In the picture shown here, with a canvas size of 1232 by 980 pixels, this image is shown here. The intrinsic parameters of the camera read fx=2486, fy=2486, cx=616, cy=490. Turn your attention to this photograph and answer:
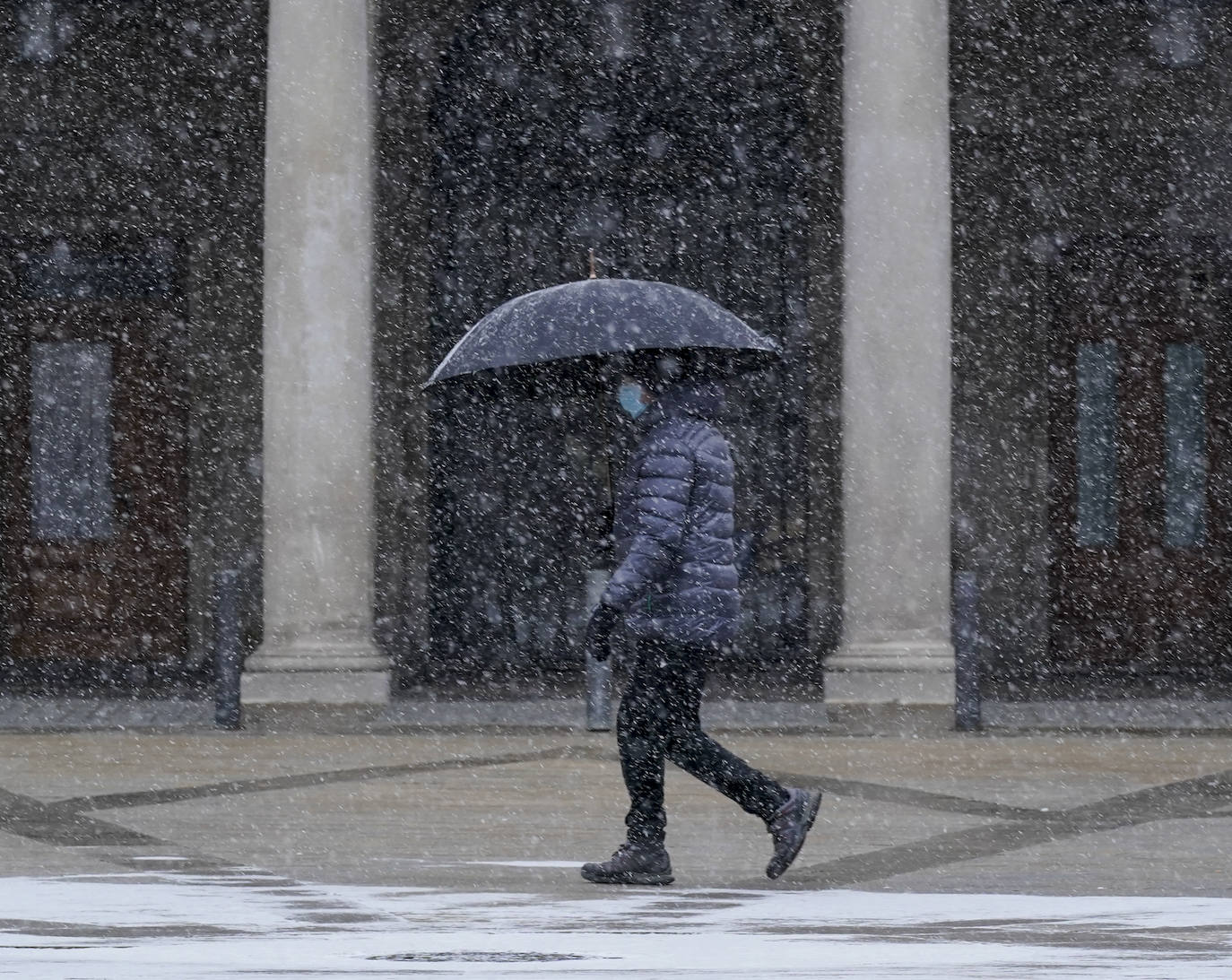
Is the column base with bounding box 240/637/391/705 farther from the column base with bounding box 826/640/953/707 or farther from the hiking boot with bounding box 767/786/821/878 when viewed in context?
the hiking boot with bounding box 767/786/821/878

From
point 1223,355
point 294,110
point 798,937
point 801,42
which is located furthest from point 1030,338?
point 798,937

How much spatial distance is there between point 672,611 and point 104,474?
40.3 feet

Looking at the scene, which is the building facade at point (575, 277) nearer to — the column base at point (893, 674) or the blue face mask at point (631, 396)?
the column base at point (893, 674)

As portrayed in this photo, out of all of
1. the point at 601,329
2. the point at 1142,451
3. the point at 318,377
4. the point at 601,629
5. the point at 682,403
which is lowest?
the point at 601,629

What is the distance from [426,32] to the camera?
61.5 feet

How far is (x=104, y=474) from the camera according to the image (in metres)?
19.2

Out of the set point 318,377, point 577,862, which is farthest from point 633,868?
point 318,377

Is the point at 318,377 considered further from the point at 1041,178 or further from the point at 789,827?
the point at 789,827

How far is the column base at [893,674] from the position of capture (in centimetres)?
1445

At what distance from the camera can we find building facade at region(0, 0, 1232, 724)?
738 inches

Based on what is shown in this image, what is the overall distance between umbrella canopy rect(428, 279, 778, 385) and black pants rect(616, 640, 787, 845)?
0.99 meters

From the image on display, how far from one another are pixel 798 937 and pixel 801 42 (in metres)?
13.0

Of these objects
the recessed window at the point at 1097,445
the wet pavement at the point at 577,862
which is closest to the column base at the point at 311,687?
the wet pavement at the point at 577,862

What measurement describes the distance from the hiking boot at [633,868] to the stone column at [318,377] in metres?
7.11
